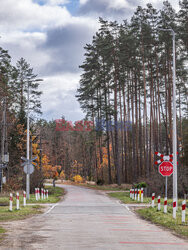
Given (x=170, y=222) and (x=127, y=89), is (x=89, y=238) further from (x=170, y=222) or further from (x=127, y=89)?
(x=127, y=89)

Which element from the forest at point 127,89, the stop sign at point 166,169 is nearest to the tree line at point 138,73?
the forest at point 127,89

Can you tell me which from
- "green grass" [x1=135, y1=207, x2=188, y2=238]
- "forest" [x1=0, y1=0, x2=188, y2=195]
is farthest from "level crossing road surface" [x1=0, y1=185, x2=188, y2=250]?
"forest" [x1=0, y1=0, x2=188, y2=195]

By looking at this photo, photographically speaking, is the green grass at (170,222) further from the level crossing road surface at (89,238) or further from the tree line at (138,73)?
the tree line at (138,73)

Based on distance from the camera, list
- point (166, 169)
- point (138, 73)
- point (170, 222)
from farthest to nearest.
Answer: point (138, 73)
point (166, 169)
point (170, 222)

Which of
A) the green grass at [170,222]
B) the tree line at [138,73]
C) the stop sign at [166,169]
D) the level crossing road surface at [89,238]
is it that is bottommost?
the green grass at [170,222]

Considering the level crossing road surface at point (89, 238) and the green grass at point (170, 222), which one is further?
the green grass at point (170, 222)

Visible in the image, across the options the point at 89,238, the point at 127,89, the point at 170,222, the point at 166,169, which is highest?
the point at 127,89

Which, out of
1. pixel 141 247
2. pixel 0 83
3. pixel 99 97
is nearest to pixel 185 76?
pixel 99 97

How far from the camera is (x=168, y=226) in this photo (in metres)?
14.8

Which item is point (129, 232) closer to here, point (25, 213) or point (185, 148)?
point (25, 213)

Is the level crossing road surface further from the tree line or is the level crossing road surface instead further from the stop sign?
the tree line

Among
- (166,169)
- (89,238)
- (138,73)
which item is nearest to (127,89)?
(138,73)

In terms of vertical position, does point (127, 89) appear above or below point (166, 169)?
above

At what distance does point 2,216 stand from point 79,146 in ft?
250
